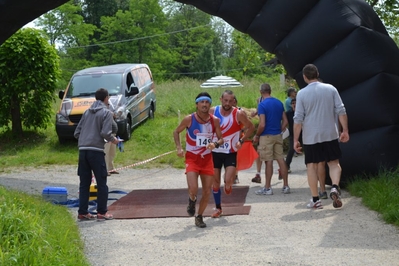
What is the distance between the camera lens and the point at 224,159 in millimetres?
10406

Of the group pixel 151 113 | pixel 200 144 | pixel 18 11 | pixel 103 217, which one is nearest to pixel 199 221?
pixel 200 144

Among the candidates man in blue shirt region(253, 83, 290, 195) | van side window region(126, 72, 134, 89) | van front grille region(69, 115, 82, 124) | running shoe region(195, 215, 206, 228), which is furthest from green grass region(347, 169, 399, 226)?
van side window region(126, 72, 134, 89)

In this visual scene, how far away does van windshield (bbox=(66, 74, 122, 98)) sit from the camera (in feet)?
66.7

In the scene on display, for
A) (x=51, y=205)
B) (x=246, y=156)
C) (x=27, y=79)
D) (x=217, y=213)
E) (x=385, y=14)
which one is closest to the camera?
(x=217, y=213)

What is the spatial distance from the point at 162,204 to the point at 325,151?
9.17 feet

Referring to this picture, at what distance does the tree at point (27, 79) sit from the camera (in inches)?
765

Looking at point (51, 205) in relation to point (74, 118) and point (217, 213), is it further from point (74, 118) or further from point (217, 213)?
point (74, 118)

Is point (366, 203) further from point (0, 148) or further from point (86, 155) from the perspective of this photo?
point (0, 148)

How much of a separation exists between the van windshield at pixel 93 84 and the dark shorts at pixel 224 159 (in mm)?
10095

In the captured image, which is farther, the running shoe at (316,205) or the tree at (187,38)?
the tree at (187,38)

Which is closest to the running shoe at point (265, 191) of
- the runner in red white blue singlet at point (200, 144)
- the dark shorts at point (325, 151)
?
the dark shorts at point (325, 151)

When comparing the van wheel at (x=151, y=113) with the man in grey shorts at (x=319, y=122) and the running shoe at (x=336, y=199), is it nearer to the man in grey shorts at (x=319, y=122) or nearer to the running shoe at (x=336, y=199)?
the man in grey shorts at (x=319, y=122)

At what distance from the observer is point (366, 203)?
1021 centimetres

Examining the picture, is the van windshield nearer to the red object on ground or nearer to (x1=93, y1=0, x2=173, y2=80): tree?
the red object on ground
